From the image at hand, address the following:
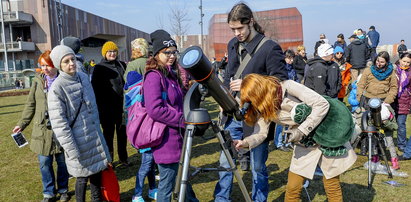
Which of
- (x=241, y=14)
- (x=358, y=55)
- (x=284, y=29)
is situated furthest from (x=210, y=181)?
(x=284, y=29)

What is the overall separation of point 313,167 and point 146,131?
4.83 feet

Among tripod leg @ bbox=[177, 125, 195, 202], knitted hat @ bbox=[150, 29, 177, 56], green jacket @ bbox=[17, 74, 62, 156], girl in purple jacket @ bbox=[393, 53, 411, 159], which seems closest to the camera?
tripod leg @ bbox=[177, 125, 195, 202]

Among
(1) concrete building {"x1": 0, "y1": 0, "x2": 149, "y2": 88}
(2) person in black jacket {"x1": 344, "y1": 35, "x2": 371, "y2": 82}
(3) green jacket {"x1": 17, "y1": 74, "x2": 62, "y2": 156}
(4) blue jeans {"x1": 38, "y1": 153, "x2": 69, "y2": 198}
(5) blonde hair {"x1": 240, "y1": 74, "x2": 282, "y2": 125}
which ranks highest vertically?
(1) concrete building {"x1": 0, "y1": 0, "x2": 149, "y2": 88}

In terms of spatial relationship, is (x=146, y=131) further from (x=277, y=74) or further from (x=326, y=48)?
(x=326, y=48)

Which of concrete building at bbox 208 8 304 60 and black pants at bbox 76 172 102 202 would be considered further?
concrete building at bbox 208 8 304 60

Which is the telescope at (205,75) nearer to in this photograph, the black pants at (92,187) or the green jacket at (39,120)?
the black pants at (92,187)

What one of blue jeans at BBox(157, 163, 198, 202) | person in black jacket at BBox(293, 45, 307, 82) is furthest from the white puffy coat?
person in black jacket at BBox(293, 45, 307, 82)

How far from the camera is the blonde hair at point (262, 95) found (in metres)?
2.43

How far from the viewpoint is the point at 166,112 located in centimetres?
271

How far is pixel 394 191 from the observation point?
4.02 m

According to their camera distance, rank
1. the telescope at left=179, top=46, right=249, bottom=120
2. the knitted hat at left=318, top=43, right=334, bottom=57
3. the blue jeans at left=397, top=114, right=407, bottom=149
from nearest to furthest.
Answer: the telescope at left=179, top=46, right=249, bottom=120
the blue jeans at left=397, top=114, right=407, bottom=149
the knitted hat at left=318, top=43, right=334, bottom=57

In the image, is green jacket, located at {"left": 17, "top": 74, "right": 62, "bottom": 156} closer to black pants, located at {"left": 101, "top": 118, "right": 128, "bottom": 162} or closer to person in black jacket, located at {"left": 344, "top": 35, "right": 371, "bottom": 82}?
black pants, located at {"left": 101, "top": 118, "right": 128, "bottom": 162}

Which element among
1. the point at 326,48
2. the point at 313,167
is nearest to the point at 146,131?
the point at 313,167

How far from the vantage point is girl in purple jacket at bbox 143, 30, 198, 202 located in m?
2.70
